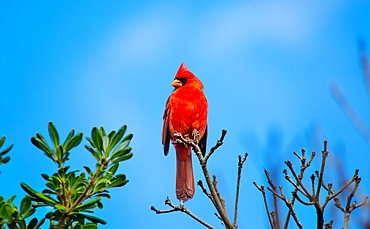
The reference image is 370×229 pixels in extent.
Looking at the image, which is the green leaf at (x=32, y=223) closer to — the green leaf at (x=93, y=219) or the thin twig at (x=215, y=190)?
the green leaf at (x=93, y=219)

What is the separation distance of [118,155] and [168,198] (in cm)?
104

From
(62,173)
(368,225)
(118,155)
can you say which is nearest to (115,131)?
(118,155)

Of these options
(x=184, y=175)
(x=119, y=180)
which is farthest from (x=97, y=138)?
(x=184, y=175)

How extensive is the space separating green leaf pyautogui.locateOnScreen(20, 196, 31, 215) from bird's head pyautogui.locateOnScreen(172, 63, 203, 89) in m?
3.57

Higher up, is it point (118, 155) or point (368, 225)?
point (118, 155)

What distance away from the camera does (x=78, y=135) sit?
1350mm

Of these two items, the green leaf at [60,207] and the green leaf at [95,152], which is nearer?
the green leaf at [60,207]

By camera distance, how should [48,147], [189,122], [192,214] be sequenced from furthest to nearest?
[189,122]
[192,214]
[48,147]

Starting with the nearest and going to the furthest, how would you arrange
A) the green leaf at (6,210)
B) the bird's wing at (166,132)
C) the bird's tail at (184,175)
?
the green leaf at (6,210) < the bird's tail at (184,175) < the bird's wing at (166,132)

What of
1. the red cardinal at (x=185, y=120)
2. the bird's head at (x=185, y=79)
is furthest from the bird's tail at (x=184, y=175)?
the bird's head at (x=185, y=79)

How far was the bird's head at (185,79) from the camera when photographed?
4.85 m

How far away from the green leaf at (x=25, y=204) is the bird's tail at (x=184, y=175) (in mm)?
2615

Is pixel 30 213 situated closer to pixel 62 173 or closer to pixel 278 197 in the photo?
pixel 62 173

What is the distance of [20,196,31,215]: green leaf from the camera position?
1.26 meters
